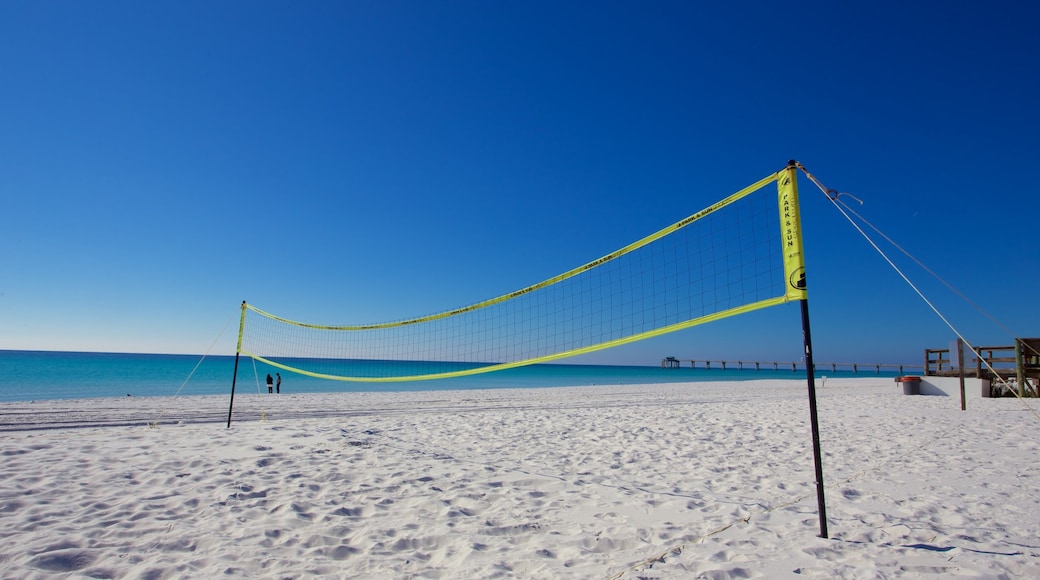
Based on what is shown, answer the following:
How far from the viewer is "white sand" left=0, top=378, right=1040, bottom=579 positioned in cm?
267

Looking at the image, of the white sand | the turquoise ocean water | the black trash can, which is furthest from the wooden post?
the turquoise ocean water

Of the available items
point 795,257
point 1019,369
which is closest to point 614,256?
point 795,257

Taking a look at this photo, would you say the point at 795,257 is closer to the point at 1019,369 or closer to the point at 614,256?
the point at 614,256

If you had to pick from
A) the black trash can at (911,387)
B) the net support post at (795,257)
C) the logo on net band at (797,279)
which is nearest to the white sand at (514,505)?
the net support post at (795,257)

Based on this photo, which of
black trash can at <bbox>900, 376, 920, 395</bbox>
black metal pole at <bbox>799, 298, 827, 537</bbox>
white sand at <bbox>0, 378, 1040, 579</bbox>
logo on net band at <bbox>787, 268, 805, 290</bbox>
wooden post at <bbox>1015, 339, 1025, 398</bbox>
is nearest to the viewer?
white sand at <bbox>0, 378, 1040, 579</bbox>

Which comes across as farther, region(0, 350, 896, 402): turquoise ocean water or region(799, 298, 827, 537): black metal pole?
region(0, 350, 896, 402): turquoise ocean water

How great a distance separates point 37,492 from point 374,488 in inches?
98.2

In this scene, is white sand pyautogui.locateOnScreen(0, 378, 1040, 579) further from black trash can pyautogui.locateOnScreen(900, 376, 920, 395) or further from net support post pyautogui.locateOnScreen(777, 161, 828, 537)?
black trash can pyautogui.locateOnScreen(900, 376, 920, 395)

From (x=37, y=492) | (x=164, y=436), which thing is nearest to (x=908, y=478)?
(x=37, y=492)

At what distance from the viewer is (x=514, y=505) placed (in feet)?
12.1

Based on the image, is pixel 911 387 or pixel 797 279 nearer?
pixel 797 279

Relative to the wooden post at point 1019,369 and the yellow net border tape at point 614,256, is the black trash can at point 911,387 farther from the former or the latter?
the yellow net border tape at point 614,256

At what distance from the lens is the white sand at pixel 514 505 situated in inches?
105

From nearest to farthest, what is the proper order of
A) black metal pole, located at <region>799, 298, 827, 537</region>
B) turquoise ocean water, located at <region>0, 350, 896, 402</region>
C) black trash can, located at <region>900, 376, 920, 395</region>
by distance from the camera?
black metal pole, located at <region>799, 298, 827, 537</region>
black trash can, located at <region>900, 376, 920, 395</region>
turquoise ocean water, located at <region>0, 350, 896, 402</region>
